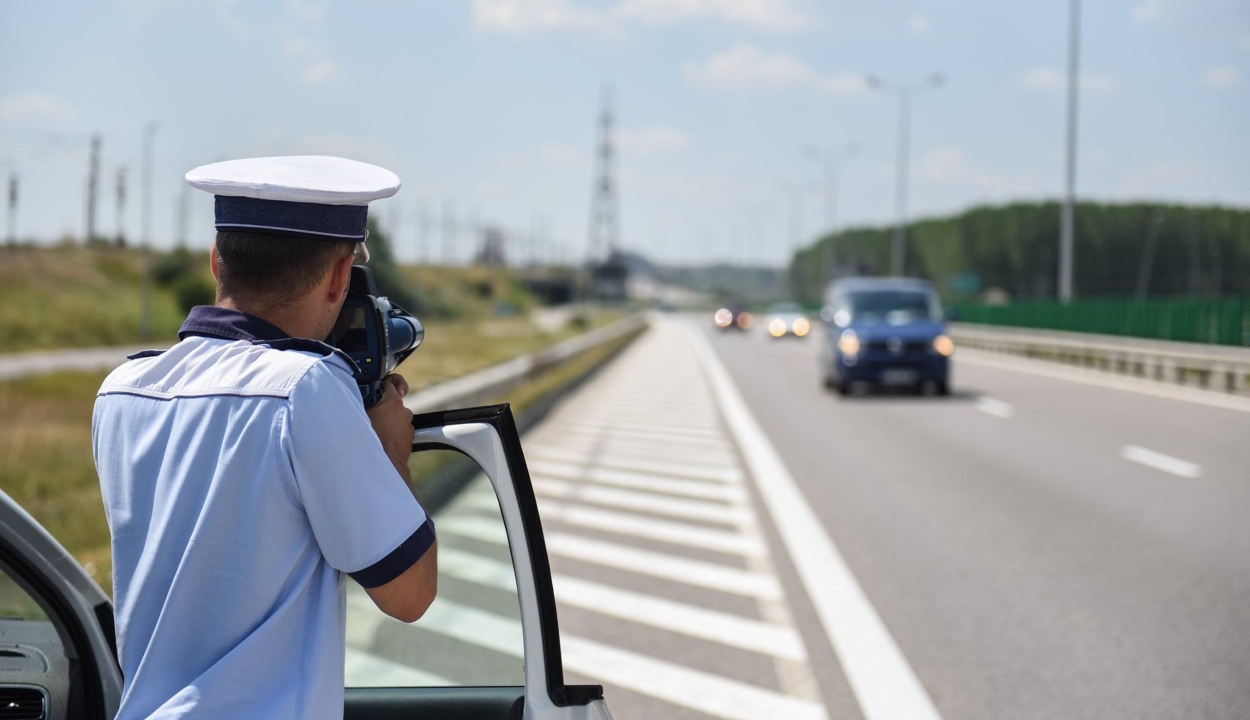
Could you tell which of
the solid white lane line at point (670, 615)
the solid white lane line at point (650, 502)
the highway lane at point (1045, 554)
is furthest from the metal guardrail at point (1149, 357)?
the solid white lane line at point (670, 615)

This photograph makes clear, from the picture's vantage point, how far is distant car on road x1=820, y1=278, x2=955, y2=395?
21.7m

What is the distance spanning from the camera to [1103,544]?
8680 mm

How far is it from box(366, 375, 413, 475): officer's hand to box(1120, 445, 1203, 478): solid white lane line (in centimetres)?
1140

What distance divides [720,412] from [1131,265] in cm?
10547

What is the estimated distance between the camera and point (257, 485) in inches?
71.2

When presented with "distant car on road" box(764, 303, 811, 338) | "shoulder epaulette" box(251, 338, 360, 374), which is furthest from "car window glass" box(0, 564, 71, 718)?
"distant car on road" box(764, 303, 811, 338)

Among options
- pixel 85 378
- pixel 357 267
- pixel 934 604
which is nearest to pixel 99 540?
pixel 934 604

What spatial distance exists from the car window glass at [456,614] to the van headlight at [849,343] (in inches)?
628

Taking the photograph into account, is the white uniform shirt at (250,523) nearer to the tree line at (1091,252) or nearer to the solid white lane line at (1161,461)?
the solid white lane line at (1161,461)

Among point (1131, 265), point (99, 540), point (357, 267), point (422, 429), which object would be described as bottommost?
point (99, 540)

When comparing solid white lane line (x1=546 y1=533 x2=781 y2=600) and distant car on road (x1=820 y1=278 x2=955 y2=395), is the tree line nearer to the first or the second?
distant car on road (x1=820 y1=278 x2=955 y2=395)

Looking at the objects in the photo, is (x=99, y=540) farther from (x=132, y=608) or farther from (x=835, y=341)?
(x=835, y=341)

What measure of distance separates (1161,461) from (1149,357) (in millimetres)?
13986

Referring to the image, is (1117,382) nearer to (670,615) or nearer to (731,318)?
(670,615)
